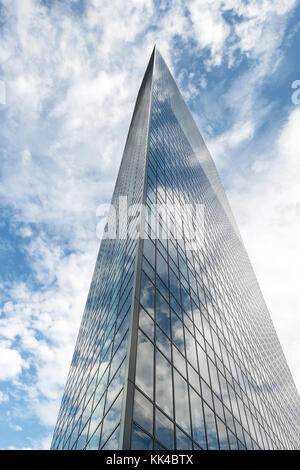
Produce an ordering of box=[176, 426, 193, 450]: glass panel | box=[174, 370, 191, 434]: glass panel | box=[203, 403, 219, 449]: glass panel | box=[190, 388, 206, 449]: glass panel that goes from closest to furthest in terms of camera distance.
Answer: box=[176, 426, 193, 450]: glass panel < box=[174, 370, 191, 434]: glass panel < box=[190, 388, 206, 449]: glass panel < box=[203, 403, 219, 449]: glass panel

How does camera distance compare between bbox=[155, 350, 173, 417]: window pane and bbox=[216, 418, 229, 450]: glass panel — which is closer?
bbox=[155, 350, 173, 417]: window pane

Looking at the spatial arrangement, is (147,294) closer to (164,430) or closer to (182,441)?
(164,430)

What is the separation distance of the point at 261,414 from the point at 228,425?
462 inches

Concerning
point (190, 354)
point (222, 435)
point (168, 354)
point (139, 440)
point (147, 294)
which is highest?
point (147, 294)

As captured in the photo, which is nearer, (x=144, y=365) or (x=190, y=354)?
(x=144, y=365)

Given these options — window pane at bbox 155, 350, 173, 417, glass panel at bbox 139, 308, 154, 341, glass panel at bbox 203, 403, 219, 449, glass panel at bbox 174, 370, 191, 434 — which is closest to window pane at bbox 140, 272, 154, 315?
glass panel at bbox 139, 308, 154, 341

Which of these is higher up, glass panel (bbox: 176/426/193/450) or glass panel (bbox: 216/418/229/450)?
glass panel (bbox: 216/418/229/450)

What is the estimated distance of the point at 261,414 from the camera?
26766mm

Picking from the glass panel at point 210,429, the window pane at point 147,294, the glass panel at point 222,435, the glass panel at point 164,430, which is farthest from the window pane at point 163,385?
the glass panel at point 222,435

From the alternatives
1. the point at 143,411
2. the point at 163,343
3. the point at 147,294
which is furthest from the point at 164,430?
the point at 147,294

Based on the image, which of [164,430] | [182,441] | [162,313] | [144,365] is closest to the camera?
[164,430]

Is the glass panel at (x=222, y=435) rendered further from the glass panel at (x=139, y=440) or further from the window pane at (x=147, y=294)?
the glass panel at (x=139, y=440)

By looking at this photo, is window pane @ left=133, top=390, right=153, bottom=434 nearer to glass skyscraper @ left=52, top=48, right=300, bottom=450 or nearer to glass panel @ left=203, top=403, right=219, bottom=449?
glass skyscraper @ left=52, top=48, right=300, bottom=450
